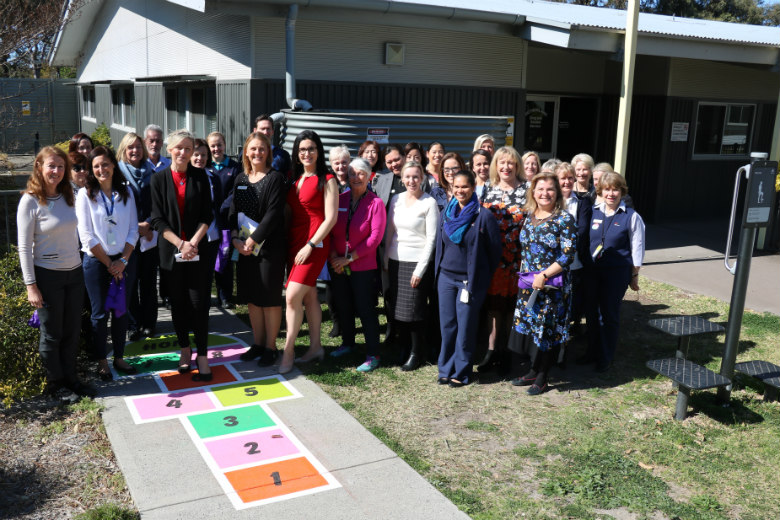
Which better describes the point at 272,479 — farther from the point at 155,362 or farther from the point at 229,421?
the point at 155,362

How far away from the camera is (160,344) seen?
6.32 m

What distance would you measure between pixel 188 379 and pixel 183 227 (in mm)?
1255

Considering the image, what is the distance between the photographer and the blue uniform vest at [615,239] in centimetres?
581

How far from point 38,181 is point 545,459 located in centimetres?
386

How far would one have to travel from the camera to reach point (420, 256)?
18.5ft

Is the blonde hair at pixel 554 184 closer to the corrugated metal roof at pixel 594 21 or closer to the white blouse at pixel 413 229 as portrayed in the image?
the white blouse at pixel 413 229

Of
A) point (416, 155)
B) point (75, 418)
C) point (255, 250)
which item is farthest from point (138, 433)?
point (416, 155)

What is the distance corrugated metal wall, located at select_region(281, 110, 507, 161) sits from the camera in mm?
8172

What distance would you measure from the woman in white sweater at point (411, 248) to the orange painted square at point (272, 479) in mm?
1827

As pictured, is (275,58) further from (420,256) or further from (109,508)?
(109,508)

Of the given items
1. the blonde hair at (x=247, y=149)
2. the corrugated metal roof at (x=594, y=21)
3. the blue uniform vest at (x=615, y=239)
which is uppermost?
the corrugated metal roof at (x=594, y=21)

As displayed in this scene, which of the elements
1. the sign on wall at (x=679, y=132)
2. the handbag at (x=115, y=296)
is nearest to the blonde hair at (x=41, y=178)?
the handbag at (x=115, y=296)

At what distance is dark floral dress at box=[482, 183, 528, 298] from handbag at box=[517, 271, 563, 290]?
0.70 feet

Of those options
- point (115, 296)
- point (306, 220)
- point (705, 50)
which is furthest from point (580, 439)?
point (705, 50)
